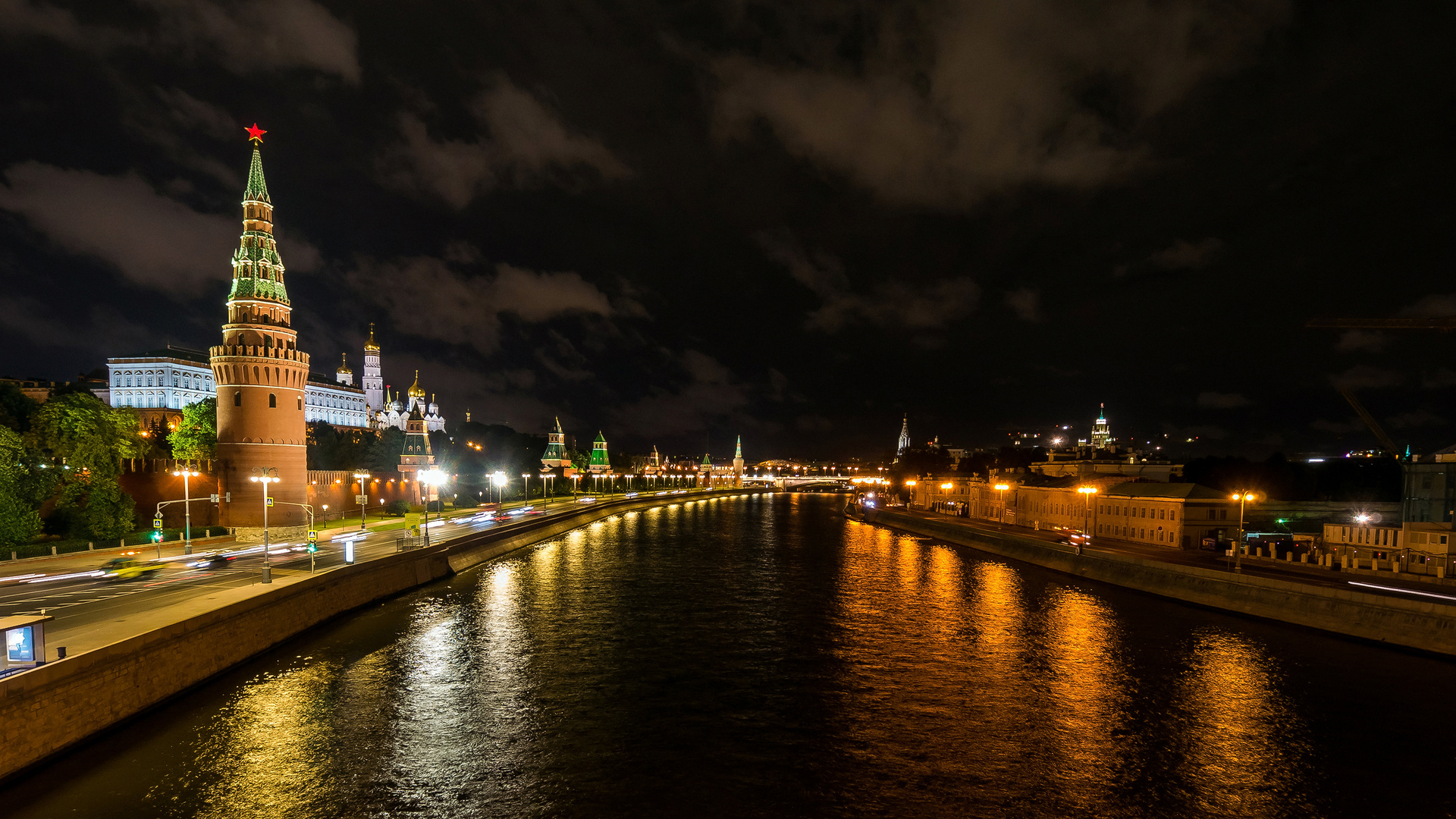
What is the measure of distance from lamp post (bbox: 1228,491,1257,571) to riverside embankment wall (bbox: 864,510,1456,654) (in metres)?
1.96

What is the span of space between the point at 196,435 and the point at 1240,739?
8318cm

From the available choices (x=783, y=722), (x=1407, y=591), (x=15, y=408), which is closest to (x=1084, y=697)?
(x=783, y=722)

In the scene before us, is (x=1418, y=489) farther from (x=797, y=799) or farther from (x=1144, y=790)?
(x=797, y=799)

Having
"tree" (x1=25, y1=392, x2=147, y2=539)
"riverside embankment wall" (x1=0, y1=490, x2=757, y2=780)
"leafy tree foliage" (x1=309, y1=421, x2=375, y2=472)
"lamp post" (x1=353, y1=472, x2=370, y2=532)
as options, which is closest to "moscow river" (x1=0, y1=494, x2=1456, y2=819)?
"riverside embankment wall" (x1=0, y1=490, x2=757, y2=780)

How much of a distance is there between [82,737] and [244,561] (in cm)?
2313

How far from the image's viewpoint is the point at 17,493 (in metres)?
37.4

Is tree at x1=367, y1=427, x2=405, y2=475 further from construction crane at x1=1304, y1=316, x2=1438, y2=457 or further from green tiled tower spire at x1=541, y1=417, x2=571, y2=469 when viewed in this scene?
construction crane at x1=1304, y1=316, x2=1438, y2=457

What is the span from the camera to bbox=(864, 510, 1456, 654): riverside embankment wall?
29422 millimetres

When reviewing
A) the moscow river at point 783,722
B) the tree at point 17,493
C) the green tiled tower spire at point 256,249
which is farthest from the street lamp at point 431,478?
the moscow river at point 783,722

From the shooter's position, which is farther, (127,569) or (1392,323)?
(1392,323)

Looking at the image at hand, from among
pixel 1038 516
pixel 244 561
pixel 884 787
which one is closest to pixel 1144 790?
pixel 884 787

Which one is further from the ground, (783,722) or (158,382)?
(158,382)

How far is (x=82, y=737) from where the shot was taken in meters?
19.1

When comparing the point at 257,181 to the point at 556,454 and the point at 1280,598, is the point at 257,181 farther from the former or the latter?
the point at 556,454
